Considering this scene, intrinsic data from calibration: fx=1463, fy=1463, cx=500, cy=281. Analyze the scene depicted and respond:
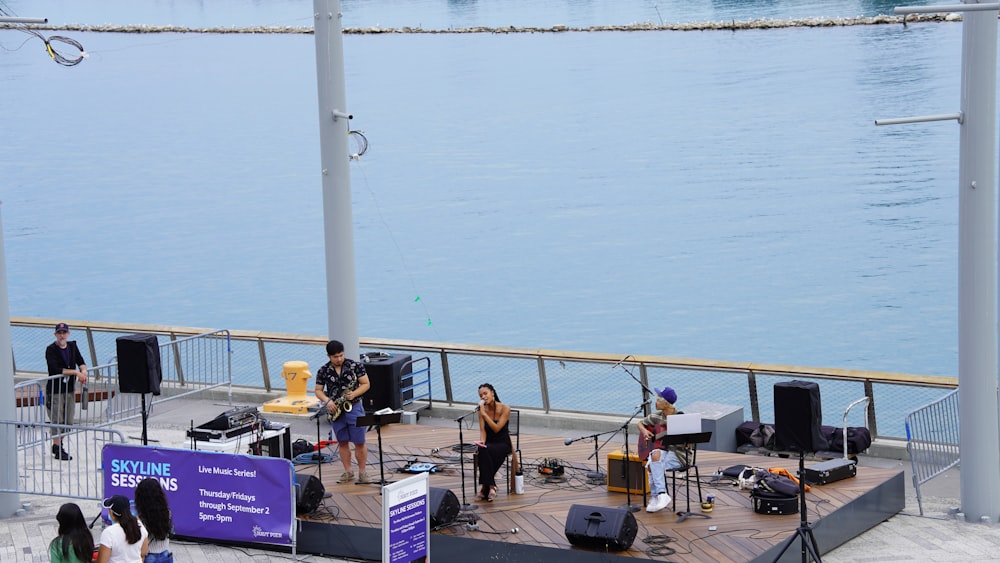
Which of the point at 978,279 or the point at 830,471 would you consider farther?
the point at 830,471

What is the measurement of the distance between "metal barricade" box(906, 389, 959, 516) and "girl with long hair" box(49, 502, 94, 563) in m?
9.29

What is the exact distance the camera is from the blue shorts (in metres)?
16.2

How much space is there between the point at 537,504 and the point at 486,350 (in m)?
5.10

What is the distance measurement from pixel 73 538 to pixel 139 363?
6.31 m

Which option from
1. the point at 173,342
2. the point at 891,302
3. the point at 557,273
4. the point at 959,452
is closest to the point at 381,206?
the point at 557,273

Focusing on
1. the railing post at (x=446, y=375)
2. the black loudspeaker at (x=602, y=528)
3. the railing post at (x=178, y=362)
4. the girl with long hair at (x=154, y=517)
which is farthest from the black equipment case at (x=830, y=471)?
the railing post at (x=178, y=362)

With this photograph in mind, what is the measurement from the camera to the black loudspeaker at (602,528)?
13836 millimetres

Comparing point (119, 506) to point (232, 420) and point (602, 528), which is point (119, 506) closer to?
point (602, 528)

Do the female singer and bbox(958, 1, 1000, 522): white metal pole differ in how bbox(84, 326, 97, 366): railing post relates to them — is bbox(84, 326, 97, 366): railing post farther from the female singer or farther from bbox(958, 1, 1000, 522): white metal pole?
bbox(958, 1, 1000, 522): white metal pole

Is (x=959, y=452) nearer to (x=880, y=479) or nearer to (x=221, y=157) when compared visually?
(x=880, y=479)

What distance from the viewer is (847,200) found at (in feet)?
197

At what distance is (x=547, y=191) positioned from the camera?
63.7m

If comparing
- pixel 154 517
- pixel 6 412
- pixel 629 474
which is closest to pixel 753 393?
pixel 629 474

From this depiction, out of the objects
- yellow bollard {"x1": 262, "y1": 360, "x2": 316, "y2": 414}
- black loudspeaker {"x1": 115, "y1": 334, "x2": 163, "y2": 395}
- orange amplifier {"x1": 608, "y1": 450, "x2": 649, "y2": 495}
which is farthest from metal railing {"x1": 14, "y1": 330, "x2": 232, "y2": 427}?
orange amplifier {"x1": 608, "y1": 450, "x2": 649, "y2": 495}
